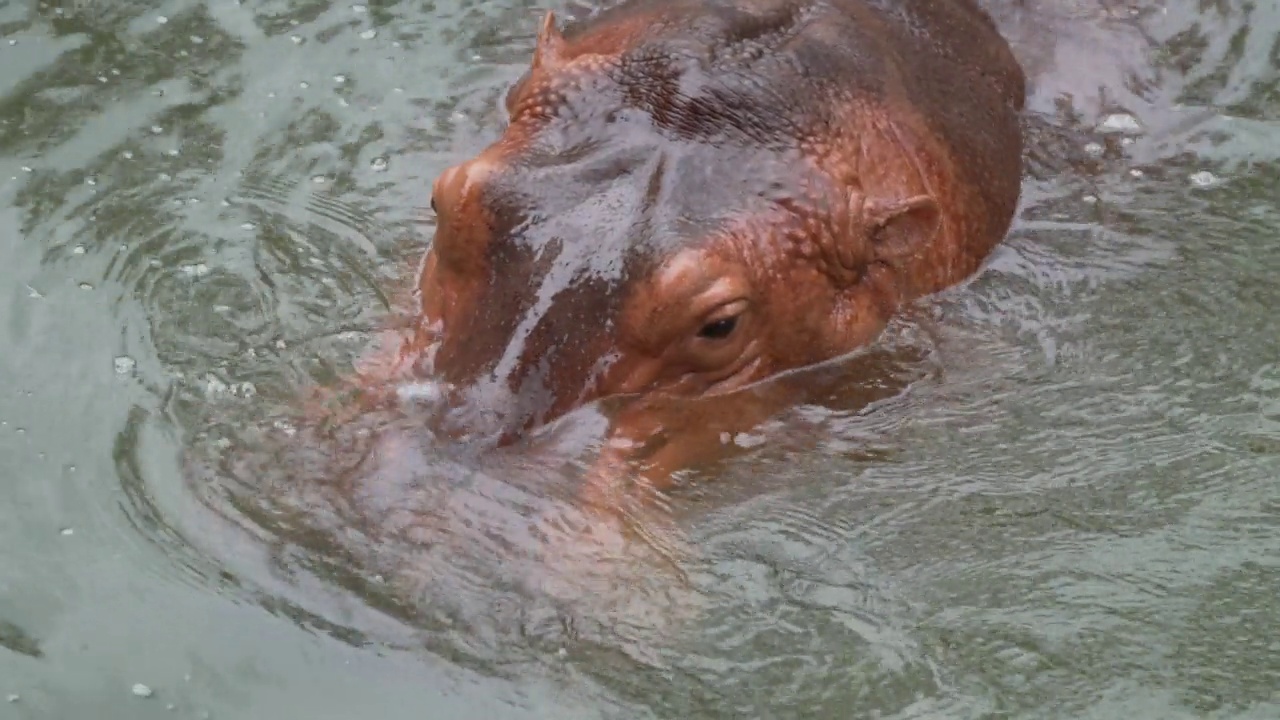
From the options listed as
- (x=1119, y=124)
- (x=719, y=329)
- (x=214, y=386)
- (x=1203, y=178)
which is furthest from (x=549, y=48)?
(x=1203, y=178)

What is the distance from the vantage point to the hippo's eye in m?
4.58

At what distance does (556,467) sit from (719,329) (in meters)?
0.61

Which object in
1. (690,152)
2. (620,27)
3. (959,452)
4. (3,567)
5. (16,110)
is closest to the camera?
(3,567)

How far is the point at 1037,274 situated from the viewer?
5680mm

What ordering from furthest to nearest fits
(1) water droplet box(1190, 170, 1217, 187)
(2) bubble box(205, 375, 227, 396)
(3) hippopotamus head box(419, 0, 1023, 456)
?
(1) water droplet box(1190, 170, 1217, 187)
(2) bubble box(205, 375, 227, 396)
(3) hippopotamus head box(419, 0, 1023, 456)

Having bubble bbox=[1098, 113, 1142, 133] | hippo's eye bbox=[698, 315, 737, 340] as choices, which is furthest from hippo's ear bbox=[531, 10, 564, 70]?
bubble bbox=[1098, 113, 1142, 133]

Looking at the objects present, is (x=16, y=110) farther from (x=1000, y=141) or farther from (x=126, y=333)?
(x=1000, y=141)

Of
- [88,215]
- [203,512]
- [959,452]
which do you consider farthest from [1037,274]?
[88,215]

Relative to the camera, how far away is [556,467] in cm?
439

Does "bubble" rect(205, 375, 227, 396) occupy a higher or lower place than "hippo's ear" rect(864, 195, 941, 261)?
lower

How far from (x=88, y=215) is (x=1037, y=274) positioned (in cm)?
328

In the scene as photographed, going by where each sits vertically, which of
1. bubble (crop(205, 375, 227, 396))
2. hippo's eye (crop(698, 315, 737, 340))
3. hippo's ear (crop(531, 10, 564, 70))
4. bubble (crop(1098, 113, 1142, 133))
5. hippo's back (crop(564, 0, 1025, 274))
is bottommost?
bubble (crop(205, 375, 227, 396))

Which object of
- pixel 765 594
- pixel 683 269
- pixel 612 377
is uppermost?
pixel 683 269

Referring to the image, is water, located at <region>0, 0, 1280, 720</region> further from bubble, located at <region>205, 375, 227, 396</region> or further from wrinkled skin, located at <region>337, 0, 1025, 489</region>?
wrinkled skin, located at <region>337, 0, 1025, 489</region>
